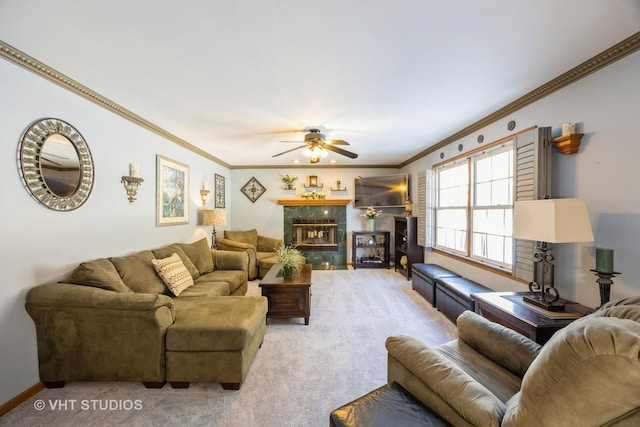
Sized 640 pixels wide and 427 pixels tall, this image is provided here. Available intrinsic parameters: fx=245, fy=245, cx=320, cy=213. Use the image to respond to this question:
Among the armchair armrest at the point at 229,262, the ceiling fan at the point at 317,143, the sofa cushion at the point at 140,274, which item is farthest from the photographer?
the armchair armrest at the point at 229,262

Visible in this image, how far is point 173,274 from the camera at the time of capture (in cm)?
287

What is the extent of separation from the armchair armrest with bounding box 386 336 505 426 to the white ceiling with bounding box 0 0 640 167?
1931 millimetres

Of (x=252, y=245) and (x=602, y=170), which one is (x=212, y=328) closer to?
(x=602, y=170)

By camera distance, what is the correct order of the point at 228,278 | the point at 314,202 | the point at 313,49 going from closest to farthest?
the point at 313,49 < the point at 228,278 < the point at 314,202

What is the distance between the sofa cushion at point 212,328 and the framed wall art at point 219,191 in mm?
3582

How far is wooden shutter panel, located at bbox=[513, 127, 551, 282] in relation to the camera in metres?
2.22

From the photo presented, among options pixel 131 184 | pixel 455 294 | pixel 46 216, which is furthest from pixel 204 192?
pixel 455 294

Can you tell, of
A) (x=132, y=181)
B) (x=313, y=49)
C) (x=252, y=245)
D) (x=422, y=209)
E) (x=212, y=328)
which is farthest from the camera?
(x=252, y=245)

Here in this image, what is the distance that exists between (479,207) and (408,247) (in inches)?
77.1

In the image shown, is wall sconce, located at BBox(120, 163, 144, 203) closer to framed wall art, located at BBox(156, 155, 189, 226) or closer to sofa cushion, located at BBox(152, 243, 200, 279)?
framed wall art, located at BBox(156, 155, 189, 226)

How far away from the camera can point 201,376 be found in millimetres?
1957

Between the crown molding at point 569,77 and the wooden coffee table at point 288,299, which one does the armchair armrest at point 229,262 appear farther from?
the crown molding at point 569,77

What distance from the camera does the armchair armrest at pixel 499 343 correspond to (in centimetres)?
142

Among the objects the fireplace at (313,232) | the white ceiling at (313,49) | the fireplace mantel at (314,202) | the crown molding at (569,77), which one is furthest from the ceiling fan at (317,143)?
the fireplace at (313,232)
